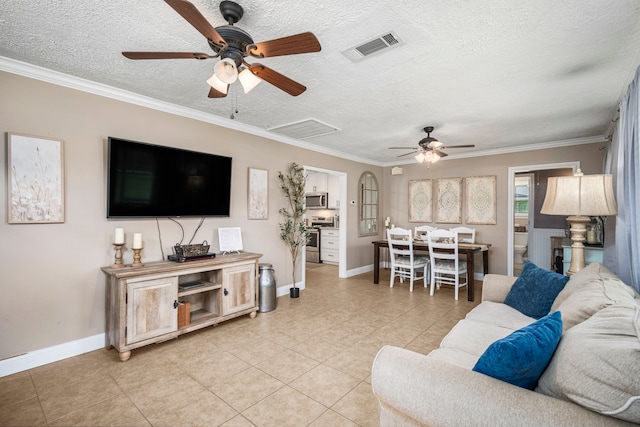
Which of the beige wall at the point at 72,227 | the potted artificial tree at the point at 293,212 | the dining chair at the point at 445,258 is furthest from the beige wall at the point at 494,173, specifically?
the beige wall at the point at 72,227

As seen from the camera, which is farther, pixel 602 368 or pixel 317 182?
pixel 317 182

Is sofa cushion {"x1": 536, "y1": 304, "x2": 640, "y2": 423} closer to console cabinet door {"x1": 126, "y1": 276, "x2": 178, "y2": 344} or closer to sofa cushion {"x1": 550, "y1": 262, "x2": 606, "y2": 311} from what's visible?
sofa cushion {"x1": 550, "y1": 262, "x2": 606, "y2": 311}

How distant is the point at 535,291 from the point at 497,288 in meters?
0.45

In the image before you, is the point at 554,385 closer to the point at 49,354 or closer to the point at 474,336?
the point at 474,336

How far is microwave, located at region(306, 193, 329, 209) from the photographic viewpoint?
289 inches

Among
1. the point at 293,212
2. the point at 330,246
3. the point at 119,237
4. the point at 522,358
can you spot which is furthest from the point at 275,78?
the point at 330,246

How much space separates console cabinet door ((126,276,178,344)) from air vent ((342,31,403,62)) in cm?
255

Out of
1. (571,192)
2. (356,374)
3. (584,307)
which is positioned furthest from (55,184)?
(571,192)

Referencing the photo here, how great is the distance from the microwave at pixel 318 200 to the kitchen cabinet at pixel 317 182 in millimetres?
146

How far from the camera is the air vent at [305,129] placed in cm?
386

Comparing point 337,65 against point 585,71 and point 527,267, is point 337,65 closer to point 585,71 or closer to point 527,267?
point 585,71

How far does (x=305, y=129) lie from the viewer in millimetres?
4133

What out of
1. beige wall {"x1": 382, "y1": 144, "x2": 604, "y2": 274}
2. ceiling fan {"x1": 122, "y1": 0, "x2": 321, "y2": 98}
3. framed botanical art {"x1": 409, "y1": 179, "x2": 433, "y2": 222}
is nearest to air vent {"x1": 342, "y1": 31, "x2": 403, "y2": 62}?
ceiling fan {"x1": 122, "y1": 0, "x2": 321, "y2": 98}

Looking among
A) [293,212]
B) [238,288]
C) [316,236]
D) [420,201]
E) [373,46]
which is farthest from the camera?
[316,236]
